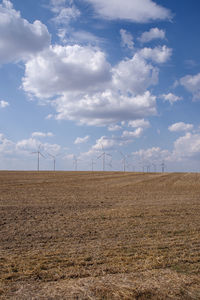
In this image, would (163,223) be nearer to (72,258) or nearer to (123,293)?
(72,258)

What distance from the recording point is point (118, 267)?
7875 mm

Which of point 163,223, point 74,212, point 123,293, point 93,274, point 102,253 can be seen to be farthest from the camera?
point 74,212

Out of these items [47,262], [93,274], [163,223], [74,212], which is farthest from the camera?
[74,212]

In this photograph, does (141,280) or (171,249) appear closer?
(141,280)

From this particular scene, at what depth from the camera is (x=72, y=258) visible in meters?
8.79

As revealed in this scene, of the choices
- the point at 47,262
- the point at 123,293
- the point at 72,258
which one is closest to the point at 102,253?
the point at 72,258

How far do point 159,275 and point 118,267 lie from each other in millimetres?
1160

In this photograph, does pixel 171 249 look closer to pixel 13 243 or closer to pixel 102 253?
pixel 102 253

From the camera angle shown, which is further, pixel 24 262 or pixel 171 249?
pixel 171 249

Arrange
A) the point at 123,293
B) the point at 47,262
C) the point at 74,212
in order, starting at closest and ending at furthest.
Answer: the point at 123,293 < the point at 47,262 < the point at 74,212

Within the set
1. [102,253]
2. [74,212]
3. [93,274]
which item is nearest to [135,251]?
[102,253]

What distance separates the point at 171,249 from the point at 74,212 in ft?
30.4

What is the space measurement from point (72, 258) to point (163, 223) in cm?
706

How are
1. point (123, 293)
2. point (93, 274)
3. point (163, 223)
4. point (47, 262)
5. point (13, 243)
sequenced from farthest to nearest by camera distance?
point (163, 223), point (13, 243), point (47, 262), point (93, 274), point (123, 293)
